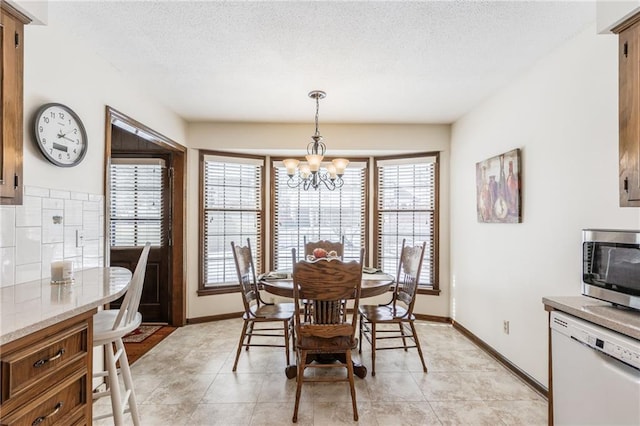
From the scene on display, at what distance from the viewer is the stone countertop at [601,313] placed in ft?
4.44

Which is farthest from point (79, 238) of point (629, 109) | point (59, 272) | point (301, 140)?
point (629, 109)

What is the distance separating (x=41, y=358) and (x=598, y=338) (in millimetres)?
2299

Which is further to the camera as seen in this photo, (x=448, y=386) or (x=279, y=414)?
(x=448, y=386)

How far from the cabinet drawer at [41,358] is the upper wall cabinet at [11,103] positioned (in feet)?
2.38

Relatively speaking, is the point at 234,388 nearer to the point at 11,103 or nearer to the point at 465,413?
the point at 465,413

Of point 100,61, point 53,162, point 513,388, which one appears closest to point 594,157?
point 513,388

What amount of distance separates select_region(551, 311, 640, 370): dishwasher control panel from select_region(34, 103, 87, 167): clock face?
308cm

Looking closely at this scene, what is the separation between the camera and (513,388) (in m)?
2.54

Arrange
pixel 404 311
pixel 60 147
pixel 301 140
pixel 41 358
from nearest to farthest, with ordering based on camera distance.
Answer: pixel 41 358 < pixel 60 147 < pixel 404 311 < pixel 301 140

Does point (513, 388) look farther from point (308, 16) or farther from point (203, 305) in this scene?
point (203, 305)

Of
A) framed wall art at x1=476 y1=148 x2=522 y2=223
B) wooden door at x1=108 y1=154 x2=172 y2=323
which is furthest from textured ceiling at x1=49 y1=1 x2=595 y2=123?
wooden door at x1=108 y1=154 x2=172 y2=323

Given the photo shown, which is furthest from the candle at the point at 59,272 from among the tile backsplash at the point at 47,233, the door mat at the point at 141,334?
the door mat at the point at 141,334

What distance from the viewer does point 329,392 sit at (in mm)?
2482

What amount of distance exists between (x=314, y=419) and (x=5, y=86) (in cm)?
249
